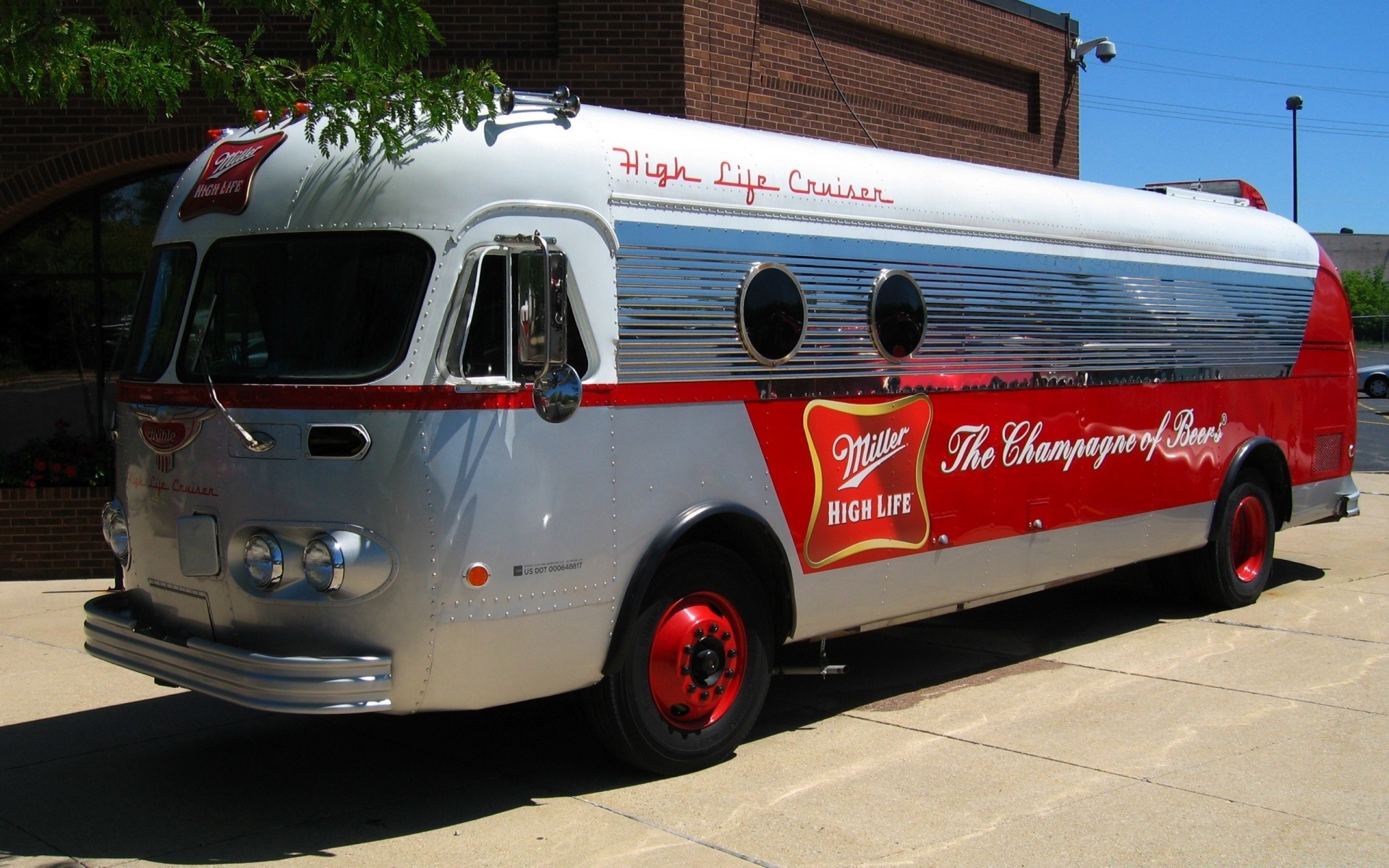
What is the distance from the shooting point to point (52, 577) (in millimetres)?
11039

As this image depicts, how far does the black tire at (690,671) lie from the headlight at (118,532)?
83.8 inches

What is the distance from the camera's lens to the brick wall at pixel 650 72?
36.2 feet

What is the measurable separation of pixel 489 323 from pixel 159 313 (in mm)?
1682

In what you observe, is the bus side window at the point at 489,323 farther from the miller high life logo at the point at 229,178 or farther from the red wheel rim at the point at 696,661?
the red wheel rim at the point at 696,661

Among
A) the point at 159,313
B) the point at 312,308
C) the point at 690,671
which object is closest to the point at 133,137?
the point at 159,313

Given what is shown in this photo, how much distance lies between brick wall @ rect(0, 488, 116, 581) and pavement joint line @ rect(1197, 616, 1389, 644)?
28.9 feet

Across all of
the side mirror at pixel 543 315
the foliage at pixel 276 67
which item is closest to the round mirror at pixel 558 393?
the side mirror at pixel 543 315

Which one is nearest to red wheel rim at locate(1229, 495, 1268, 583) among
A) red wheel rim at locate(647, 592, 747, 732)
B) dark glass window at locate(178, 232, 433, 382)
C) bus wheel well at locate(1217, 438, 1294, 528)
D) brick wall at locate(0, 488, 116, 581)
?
bus wheel well at locate(1217, 438, 1294, 528)

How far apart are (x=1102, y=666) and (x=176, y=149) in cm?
849

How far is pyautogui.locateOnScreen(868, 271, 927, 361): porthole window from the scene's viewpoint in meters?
6.69

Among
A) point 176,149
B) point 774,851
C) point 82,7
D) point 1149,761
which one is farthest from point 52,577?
point 1149,761

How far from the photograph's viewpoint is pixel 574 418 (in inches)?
209

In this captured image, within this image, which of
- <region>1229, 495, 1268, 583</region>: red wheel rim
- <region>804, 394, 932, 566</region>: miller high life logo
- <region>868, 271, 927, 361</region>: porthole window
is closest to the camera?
<region>804, 394, 932, 566</region>: miller high life logo

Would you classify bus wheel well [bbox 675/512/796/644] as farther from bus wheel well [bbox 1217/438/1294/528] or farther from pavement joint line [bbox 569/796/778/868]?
bus wheel well [bbox 1217/438/1294/528]
